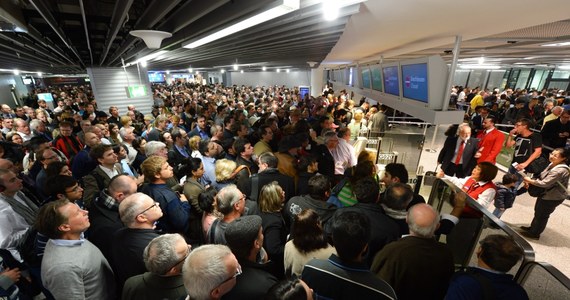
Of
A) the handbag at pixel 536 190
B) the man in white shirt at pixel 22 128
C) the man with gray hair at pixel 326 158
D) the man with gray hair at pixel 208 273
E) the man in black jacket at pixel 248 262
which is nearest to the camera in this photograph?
the man with gray hair at pixel 208 273

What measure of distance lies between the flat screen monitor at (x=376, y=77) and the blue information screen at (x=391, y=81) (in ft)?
1.10

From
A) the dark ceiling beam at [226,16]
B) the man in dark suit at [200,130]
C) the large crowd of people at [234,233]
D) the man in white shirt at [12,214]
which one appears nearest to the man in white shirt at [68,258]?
the large crowd of people at [234,233]

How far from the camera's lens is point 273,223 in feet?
7.75

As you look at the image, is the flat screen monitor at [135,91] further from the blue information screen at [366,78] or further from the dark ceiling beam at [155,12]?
the blue information screen at [366,78]

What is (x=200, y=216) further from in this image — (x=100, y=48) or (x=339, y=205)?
(x=100, y=48)

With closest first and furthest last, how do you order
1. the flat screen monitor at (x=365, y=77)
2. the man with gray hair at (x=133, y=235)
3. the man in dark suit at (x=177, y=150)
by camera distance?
1. the man with gray hair at (x=133, y=235)
2. the man in dark suit at (x=177, y=150)
3. the flat screen monitor at (x=365, y=77)

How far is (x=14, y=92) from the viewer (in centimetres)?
1855

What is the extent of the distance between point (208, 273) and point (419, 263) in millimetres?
1464

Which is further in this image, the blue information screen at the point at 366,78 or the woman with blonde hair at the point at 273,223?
the blue information screen at the point at 366,78

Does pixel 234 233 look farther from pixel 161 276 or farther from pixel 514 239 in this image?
pixel 514 239

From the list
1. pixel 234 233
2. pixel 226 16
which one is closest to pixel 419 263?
pixel 234 233

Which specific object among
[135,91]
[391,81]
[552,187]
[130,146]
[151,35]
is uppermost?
[151,35]

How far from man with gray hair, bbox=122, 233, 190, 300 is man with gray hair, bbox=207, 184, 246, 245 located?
628 mm

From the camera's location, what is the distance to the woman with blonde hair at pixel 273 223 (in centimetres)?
230
